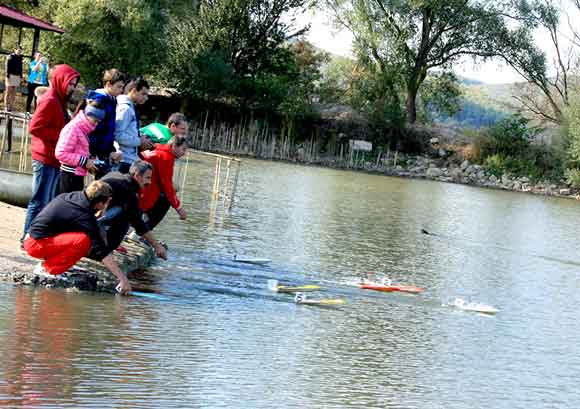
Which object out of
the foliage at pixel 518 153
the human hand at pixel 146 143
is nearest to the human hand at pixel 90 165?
the human hand at pixel 146 143

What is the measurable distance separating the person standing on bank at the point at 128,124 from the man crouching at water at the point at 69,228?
1.76 m

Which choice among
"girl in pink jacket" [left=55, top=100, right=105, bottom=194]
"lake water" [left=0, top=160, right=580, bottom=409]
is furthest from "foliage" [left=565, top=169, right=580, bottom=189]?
"girl in pink jacket" [left=55, top=100, right=105, bottom=194]

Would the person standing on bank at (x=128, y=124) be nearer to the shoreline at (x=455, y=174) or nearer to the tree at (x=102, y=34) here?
the tree at (x=102, y=34)

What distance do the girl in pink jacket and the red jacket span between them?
1631 mm

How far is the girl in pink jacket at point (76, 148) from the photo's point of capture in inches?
427

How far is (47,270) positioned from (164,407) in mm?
3468

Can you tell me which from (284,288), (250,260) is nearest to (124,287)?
(284,288)

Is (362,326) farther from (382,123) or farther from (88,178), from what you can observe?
(382,123)

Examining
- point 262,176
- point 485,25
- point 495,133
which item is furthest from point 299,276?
point 485,25

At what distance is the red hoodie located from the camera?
11.1m

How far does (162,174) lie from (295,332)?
3092mm

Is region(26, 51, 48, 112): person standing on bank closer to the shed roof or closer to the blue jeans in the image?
the shed roof

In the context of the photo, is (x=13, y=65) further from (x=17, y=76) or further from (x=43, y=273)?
(x=43, y=273)

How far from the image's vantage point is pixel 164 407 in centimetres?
748
